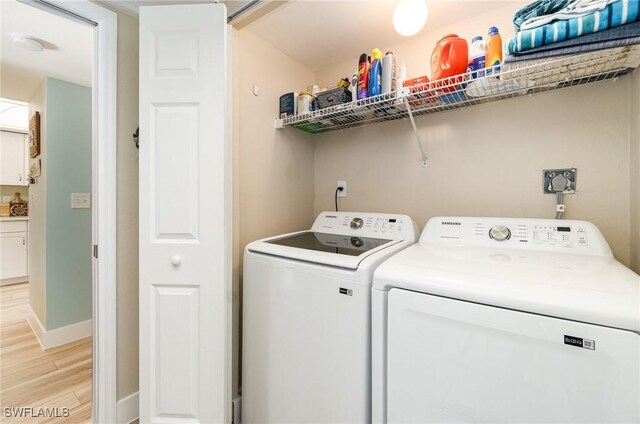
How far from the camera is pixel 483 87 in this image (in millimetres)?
1263

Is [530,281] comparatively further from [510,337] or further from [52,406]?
[52,406]

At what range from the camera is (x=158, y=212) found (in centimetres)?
131

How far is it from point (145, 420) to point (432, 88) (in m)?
2.12

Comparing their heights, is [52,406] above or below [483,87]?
below

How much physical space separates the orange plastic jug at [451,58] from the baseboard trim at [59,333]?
3261mm

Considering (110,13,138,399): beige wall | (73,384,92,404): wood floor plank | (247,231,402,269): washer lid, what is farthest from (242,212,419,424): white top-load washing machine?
(73,384,92,404): wood floor plank

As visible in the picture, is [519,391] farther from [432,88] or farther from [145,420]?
[145,420]

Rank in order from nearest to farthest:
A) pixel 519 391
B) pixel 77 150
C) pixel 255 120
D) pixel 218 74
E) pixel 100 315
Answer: pixel 519 391 → pixel 218 74 → pixel 100 315 → pixel 255 120 → pixel 77 150

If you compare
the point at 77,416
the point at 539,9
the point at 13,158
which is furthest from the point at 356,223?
the point at 13,158

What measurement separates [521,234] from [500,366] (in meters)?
0.68

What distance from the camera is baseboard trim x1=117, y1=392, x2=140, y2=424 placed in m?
1.47

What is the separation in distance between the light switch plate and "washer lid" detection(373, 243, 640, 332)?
2977 mm

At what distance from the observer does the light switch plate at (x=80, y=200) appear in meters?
2.57

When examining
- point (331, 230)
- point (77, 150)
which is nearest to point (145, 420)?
point (331, 230)
